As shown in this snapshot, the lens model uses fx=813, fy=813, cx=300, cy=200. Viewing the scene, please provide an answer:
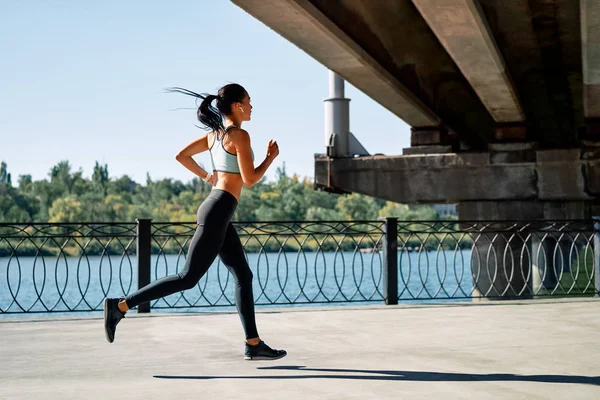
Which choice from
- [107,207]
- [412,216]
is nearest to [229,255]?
[412,216]

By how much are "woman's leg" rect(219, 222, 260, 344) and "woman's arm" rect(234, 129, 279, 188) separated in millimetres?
526

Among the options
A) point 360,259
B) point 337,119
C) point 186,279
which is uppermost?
point 337,119

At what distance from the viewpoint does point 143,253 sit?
36.6ft

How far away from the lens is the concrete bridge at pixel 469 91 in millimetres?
12102

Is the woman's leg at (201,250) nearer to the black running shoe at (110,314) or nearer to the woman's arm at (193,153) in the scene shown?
the black running shoe at (110,314)

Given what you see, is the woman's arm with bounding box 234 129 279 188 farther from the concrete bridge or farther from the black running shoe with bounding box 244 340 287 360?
the concrete bridge

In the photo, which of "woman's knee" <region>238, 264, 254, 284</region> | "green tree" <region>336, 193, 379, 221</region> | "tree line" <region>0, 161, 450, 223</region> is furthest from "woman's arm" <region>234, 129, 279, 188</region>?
"green tree" <region>336, 193, 379, 221</region>

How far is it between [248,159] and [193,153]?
82 cm

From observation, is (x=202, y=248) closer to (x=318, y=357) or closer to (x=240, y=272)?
(x=240, y=272)

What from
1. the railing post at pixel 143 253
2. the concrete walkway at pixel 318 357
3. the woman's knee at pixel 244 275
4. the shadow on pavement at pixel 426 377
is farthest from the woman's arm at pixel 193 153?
the railing post at pixel 143 253

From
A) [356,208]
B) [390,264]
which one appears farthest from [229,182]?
[356,208]

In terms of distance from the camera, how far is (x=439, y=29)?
39.2ft

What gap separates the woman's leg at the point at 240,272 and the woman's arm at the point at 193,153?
696 millimetres

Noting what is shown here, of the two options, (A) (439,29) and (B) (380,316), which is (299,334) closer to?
(B) (380,316)
